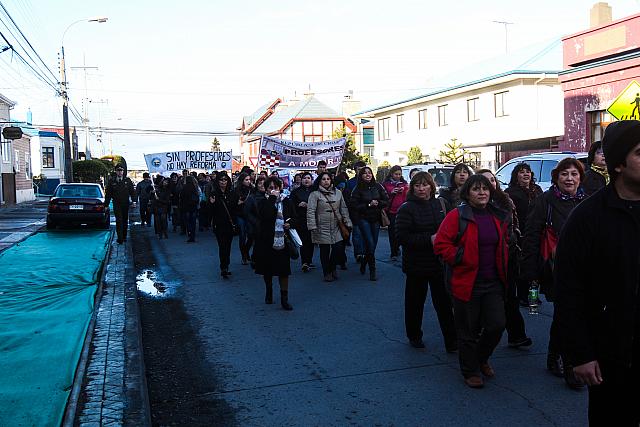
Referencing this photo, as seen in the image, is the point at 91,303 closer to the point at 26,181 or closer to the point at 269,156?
the point at 269,156

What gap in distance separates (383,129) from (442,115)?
338 inches

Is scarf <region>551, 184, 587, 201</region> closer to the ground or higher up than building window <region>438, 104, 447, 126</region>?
closer to the ground

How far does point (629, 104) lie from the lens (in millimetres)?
10609

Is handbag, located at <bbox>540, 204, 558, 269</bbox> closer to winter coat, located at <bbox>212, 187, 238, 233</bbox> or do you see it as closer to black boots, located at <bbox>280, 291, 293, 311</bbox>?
black boots, located at <bbox>280, 291, 293, 311</bbox>

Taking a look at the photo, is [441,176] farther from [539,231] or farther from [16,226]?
[16,226]

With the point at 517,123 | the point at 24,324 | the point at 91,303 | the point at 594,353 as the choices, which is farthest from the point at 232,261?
the point at 517,123

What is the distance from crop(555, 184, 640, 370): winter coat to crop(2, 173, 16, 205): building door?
138 feet

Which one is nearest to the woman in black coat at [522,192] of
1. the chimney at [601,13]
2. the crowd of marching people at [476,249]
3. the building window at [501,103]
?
the crowd of marching people at [476,249]

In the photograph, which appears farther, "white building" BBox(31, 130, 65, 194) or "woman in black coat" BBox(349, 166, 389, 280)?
"white building" BBox(31, 130, 65, 194)

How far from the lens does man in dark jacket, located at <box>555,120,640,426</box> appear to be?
3035mm

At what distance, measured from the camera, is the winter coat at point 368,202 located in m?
11.5

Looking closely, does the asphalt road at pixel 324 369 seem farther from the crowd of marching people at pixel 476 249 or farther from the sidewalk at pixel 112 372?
the crowd of marching people at pixel 476 249

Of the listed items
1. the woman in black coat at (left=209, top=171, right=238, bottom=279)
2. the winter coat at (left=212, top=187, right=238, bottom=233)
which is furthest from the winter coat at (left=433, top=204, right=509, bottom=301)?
the winter coat at (left=212, top=187, right=238, bottom=233)

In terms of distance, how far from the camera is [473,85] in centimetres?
3419
